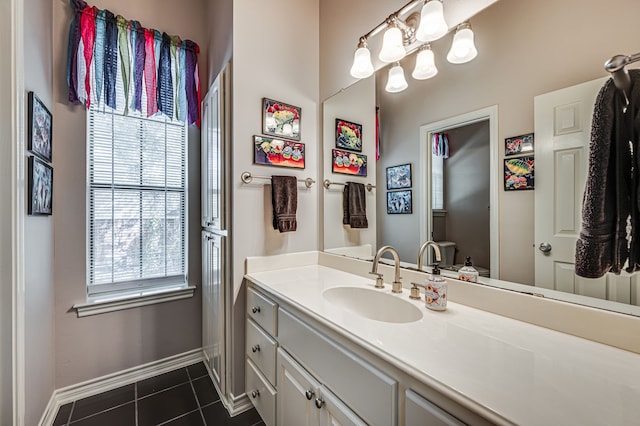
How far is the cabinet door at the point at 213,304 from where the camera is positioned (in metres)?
1.64

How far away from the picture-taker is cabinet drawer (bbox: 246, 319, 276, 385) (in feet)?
4.12

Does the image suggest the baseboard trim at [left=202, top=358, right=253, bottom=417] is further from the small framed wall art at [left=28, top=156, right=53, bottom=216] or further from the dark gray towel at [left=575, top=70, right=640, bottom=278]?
the dark gray towel at [left=575, top=70, right=640, bottom=278]

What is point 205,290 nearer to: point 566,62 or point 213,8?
point 213,8

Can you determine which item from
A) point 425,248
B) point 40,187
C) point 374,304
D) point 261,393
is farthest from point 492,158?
point 40,187

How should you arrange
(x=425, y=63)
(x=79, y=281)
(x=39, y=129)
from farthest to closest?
(x=79, y=281) < (x=39, y=129) < (x=425, y=63)

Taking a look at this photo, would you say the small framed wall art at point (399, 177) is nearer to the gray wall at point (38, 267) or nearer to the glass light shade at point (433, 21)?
the glass light shade at point (433, 21)

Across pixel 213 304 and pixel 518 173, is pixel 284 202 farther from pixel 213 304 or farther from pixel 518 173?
pixel 518 173

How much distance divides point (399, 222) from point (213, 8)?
2055mm

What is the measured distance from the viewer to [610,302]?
75cm

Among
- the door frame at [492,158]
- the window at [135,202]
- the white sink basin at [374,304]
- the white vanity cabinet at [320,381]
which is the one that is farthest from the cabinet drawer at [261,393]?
the door frame at [492,158]

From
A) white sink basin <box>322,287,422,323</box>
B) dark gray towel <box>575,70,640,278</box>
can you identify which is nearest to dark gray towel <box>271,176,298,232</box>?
white sink basin <box>322,287,422,323</box>

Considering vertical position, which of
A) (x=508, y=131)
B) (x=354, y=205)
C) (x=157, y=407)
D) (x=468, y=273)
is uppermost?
(x=508, y=131)

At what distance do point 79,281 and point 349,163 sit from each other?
76.9 inches

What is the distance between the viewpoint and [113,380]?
1794 mm
